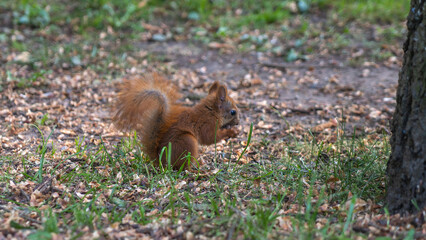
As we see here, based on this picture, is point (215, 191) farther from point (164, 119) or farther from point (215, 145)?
point (164, 119)

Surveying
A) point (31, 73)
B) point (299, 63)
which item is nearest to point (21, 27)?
point (31, 73)

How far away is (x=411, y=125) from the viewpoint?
2.21m

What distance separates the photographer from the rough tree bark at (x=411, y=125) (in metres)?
2.16

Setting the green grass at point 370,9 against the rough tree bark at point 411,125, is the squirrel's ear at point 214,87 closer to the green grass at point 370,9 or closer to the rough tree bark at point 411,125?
the rough tree bark at point 411,125

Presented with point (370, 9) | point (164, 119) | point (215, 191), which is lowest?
point (215, 191)

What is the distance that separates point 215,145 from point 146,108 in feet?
1.86

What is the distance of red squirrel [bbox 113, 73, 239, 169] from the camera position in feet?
10.2

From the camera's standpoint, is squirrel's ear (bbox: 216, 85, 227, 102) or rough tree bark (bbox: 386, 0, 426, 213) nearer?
rough tree bark (bbox: 386, 0, 426, 213)

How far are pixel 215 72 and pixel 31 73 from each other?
81.7 inches

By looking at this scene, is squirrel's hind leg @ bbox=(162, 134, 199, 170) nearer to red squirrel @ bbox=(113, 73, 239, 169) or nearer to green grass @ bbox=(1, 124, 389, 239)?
red squirrel @ bbox=(113, 73, 239, 169)

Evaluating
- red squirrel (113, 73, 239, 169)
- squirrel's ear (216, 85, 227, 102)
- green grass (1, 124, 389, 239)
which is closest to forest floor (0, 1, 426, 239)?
green grass (1, 124, 389, 239)

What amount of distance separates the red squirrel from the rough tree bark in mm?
1173

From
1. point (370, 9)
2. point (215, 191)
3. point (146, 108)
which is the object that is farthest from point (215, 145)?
point (370, 9)

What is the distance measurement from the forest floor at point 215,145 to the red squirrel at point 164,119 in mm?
141
